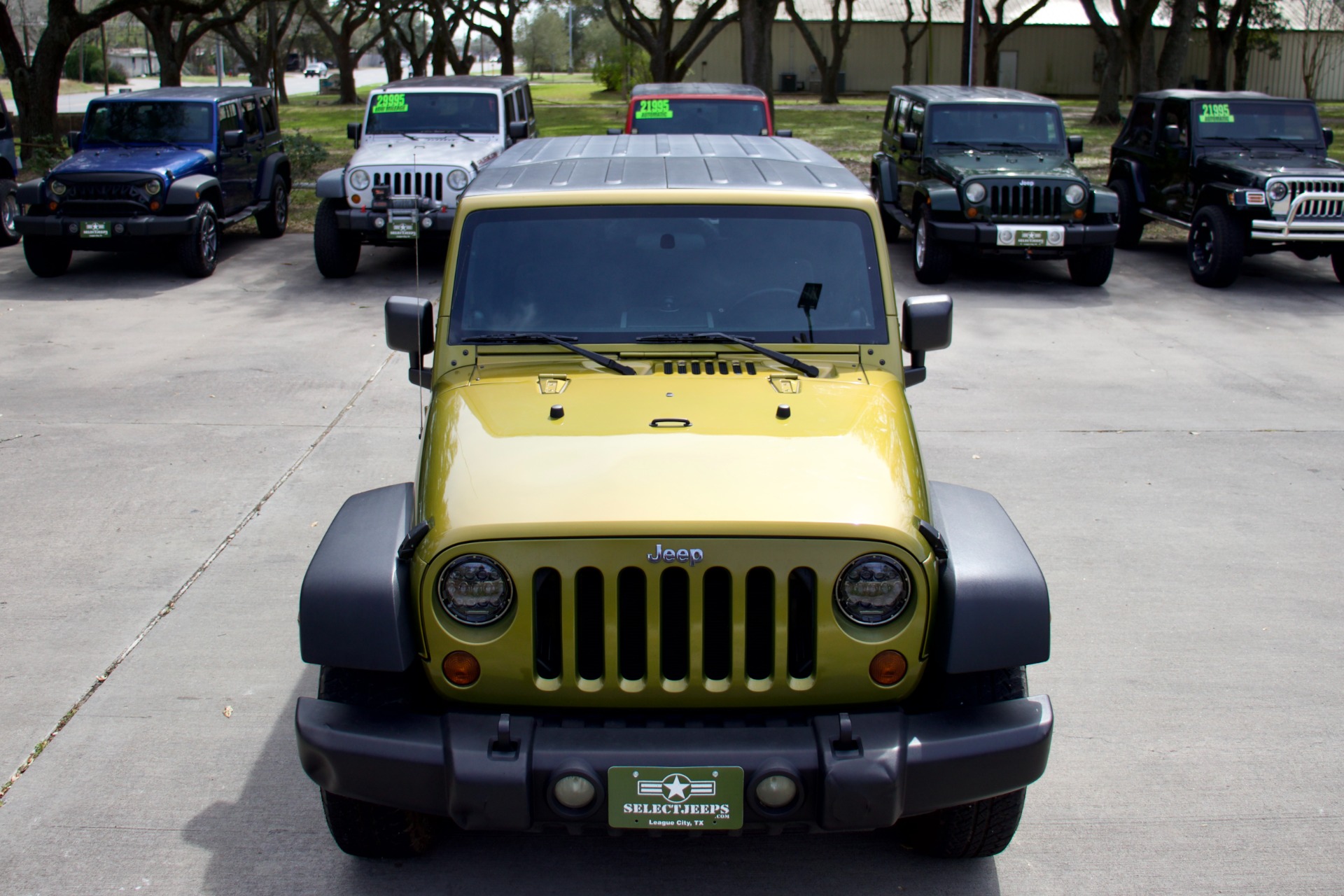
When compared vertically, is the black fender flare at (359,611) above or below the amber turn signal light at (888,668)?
above

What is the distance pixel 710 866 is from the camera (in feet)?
11.3

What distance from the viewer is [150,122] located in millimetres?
12977

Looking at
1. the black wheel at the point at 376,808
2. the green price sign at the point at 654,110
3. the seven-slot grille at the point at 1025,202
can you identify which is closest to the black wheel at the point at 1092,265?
the seven-slot grille at the point at 1025,202

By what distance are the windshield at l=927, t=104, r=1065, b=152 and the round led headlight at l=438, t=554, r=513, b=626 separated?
36.1ft

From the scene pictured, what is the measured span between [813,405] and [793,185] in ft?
3.06

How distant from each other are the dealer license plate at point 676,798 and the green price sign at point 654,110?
1257 centimetres

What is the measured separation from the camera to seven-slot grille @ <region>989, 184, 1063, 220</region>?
11641 millimetres

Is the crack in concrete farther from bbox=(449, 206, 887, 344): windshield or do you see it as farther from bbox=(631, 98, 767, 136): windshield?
bbox=(631, 98, 767, 136): windshield

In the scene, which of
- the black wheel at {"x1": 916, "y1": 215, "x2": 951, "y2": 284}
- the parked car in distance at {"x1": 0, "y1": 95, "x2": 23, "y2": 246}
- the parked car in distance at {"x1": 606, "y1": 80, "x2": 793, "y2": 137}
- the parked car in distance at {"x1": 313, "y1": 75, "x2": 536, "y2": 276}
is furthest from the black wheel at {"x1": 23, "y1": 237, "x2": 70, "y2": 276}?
the black wheel at {"x1": 916, "y1": 215, "x2": 951, "y2": 284}

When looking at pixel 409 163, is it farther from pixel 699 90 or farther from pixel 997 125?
pixel 997 125

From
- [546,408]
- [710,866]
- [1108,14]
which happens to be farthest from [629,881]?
[1108,14]

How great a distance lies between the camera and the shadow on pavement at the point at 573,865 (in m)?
3.37

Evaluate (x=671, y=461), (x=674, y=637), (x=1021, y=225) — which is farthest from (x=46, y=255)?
(x=674, y=637)

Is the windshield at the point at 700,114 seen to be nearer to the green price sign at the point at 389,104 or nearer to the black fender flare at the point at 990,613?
Result: the green price sign at the point at 389,104
